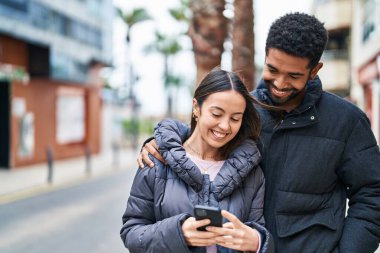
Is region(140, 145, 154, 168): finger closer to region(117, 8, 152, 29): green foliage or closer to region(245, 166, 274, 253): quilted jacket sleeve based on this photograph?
region(245, 166, 274, 253): quilted jacket sleeve

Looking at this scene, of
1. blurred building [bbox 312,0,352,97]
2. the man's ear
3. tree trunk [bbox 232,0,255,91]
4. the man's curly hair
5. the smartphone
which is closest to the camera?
the smartphone

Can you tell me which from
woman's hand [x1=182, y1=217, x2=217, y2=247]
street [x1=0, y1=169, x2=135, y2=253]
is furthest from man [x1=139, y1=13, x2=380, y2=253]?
street [x1=0, y1=169, x2=135, y2=253]

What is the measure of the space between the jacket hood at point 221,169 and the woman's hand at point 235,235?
0.58 feet

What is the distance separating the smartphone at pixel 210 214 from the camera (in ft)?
5.57

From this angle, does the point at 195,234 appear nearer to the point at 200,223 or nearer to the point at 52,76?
the point at 200,223

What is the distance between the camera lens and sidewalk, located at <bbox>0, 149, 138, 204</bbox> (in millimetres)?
13234

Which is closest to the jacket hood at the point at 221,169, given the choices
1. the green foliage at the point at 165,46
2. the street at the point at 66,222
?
the street at the point at 66,222

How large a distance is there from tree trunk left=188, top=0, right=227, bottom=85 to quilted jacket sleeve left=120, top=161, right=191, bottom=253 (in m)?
2.86

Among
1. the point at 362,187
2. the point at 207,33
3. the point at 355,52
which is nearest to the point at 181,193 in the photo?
the point at 362,187

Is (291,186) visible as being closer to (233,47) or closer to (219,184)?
(219,184)

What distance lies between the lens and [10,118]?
18875 millimetres

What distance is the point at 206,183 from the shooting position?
198 centimetres

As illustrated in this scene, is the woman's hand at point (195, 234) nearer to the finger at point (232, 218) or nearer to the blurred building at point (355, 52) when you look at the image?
the finger at point (232, 218)

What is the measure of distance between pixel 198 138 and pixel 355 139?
0.64 meters
